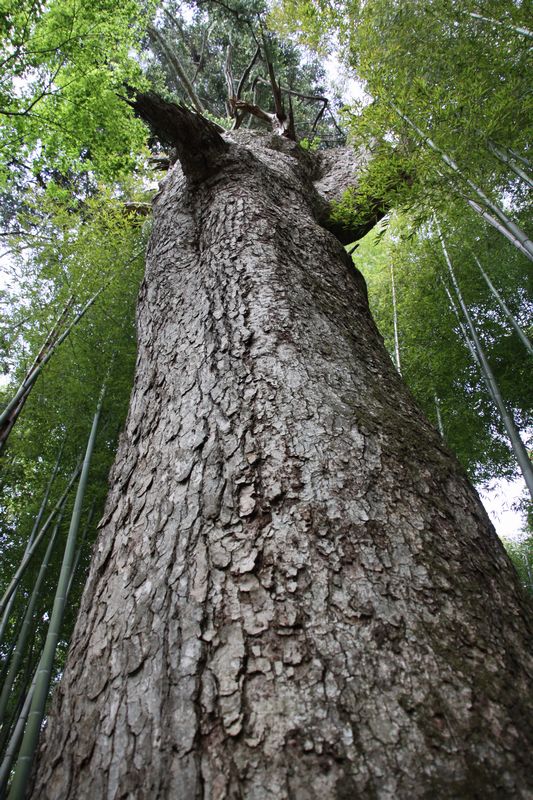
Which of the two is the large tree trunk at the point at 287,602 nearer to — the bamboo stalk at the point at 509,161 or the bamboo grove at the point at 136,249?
the bamboo grove at the point at 136,249

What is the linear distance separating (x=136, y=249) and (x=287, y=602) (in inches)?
133

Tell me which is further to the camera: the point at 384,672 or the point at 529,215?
the point at 529,215

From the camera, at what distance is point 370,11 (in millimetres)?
2795

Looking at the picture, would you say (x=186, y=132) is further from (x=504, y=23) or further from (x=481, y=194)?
(x=504, y=23)

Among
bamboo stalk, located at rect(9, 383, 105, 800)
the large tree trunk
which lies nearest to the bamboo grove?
bamboo stalk, located at rect(9, 383, 105, 800)

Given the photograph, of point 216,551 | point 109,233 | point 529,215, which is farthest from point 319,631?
point 529,215

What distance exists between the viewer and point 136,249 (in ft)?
11.3

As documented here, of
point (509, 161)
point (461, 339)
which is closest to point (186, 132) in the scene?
point (509, 161)

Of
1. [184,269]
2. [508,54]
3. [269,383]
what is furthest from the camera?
[508,54]

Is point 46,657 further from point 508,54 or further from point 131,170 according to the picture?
point 131,170

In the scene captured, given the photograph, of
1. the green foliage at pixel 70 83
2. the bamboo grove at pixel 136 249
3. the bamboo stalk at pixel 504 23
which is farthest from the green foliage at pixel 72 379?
the bamboo stalk at pixel 504 23

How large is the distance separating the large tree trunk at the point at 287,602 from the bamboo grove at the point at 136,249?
780mm

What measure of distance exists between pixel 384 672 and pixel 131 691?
377 mm

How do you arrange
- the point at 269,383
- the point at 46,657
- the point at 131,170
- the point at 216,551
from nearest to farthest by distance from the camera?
1. the point at 216,551
2. the point at 269,383
3. the point at 46,657
4. the point at 131,170
